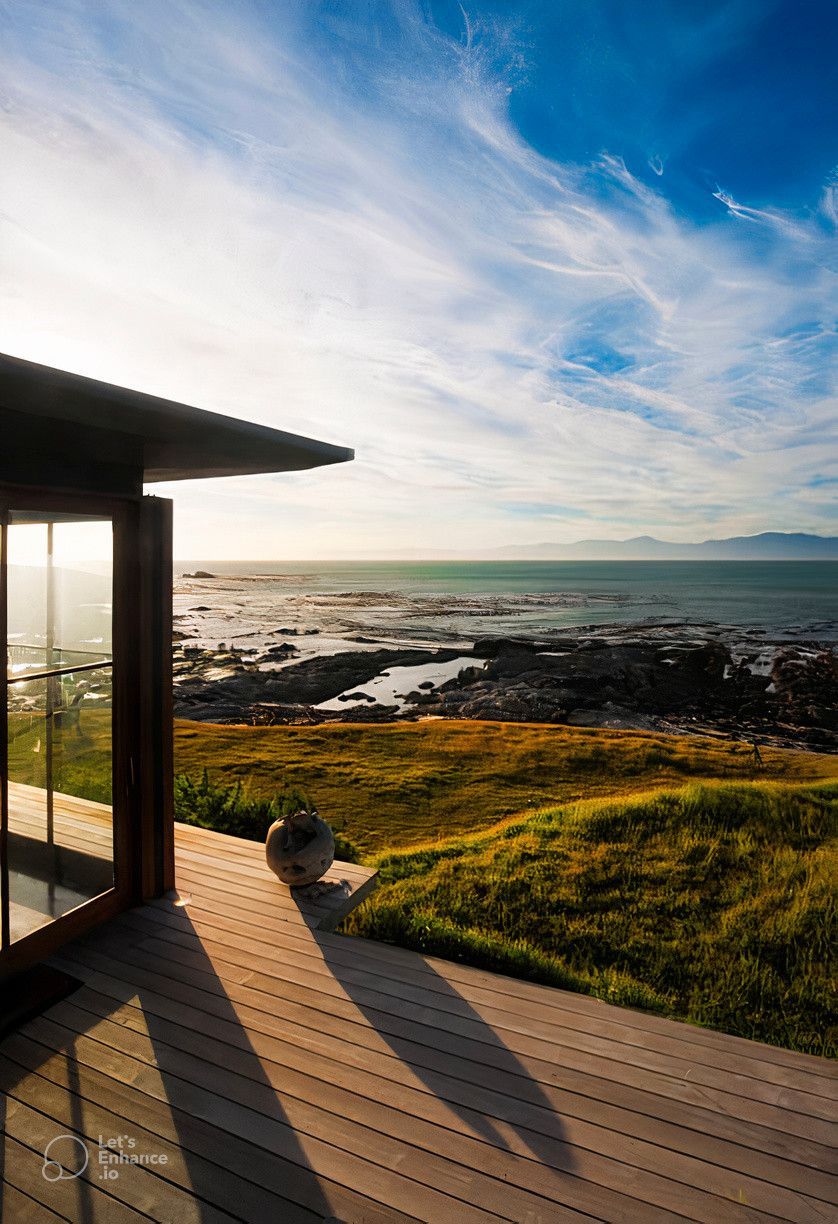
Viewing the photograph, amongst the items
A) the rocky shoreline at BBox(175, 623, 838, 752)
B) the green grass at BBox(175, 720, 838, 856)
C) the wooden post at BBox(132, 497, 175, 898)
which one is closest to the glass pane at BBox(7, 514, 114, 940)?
the wooden post at BBox(132, 497, 175, 898)

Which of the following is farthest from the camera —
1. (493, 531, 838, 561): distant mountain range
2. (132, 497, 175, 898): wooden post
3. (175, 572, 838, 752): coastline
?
(493, 531, 838, 561): distant mountain range

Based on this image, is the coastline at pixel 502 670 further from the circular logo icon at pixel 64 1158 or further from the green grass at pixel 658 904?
the circular logo icon at pixel 64 1158

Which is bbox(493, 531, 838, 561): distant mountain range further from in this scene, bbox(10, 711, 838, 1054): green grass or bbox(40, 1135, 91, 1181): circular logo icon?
bbox(40, 1135, 91, 1181): circular logo icon

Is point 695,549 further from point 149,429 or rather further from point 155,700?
point 149,429

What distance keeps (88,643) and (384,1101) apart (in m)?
2.58

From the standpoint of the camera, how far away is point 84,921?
3385 millimetres

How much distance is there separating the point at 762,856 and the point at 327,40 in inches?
391

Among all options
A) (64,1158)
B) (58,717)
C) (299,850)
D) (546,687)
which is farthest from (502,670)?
(64,1158)

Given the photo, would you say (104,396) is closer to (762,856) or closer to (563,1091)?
(563,1091)

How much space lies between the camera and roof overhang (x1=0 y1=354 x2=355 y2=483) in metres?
2.16

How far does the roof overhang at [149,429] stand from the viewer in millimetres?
2164

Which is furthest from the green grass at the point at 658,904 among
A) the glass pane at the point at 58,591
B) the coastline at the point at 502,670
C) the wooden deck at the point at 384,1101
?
the coastline at the point at 502,670

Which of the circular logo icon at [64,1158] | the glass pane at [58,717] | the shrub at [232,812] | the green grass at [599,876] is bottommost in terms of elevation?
the green grass at [599,876]

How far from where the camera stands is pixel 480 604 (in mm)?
56844
